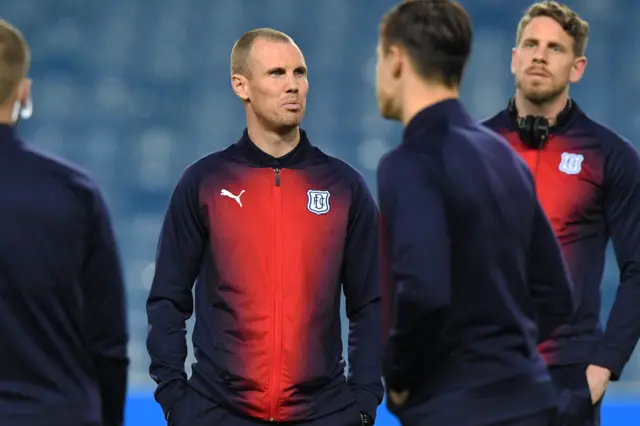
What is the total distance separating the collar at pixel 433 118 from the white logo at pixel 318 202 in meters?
0.95

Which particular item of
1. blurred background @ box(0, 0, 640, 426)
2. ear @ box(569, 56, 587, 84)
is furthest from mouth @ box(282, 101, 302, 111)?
blurred background @ box(0, 0, 640, 426)

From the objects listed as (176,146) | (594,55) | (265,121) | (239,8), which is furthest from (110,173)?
(265,121)

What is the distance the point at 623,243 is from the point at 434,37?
123cm

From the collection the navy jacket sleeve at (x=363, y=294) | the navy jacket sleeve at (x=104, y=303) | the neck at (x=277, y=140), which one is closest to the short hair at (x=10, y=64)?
the navy jacket sleeve at (x=104, y=303)

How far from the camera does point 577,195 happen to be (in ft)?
11.3

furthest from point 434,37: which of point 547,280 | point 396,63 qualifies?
point 547,280

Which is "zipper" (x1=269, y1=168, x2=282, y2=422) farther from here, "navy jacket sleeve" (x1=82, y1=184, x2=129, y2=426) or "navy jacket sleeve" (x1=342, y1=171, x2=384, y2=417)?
"navy jacket sleeve" (x1=82, y1=184, x2=129, y2=426)

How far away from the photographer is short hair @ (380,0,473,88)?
2.49 metres

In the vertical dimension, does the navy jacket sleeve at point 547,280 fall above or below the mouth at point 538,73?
below

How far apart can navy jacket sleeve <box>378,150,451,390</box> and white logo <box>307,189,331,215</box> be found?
1.00m

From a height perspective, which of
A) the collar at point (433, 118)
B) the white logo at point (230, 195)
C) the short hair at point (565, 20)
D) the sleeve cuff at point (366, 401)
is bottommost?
the sleeve cuff at point (366, 401)

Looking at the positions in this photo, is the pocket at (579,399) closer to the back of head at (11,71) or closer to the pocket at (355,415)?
the pocket at (355,415)

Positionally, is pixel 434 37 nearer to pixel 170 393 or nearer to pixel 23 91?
pixel 23 91

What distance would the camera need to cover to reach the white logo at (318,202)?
3.44 meters
